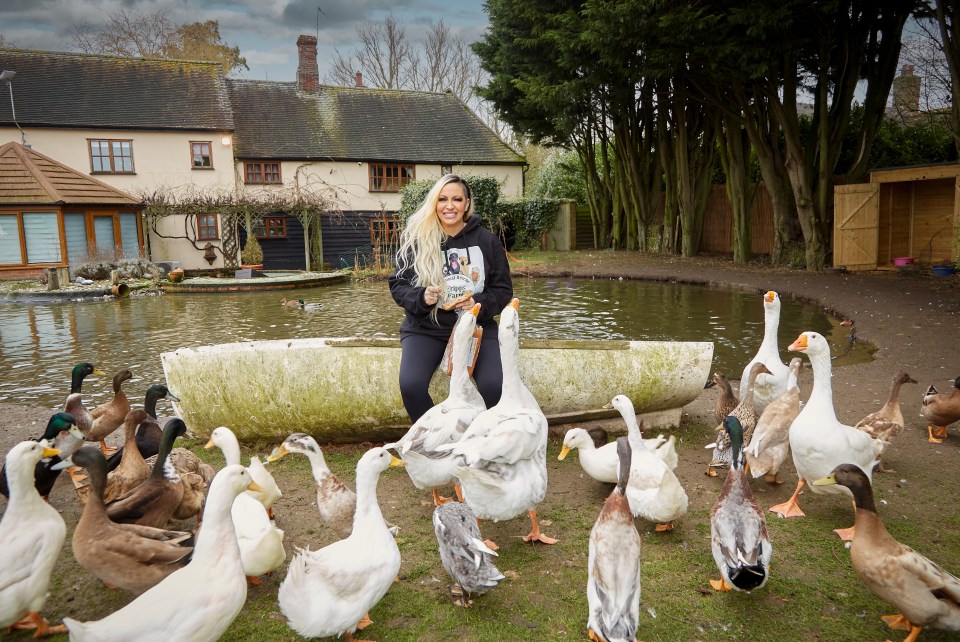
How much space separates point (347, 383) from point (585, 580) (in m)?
2.77

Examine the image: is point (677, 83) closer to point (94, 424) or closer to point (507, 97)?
point (507, 97)

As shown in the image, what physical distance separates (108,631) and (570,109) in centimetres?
2309

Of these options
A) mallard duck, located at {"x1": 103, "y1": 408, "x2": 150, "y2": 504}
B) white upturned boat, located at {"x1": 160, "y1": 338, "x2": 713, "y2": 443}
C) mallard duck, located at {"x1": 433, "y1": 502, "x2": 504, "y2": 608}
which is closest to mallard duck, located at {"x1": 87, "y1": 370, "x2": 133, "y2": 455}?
white upturned boat, located at {"x1": 160, "y1": 338, "x2": 713, "y2": 443}

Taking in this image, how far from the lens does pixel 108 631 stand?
105 inches

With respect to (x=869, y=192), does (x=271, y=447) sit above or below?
below

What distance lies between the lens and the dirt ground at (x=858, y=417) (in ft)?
15.3

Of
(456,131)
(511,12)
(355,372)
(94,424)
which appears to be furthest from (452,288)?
(456,131)

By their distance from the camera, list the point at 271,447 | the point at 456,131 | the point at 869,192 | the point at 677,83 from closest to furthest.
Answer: the point at 271,447, the point at 869,192, the point at 677,83, the point at 456,131

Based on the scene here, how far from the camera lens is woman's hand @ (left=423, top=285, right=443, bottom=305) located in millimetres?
5105

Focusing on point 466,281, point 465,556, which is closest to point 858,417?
point 466,281

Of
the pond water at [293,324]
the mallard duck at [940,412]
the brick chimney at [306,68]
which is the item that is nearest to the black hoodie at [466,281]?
the mallard duck at [940,412]

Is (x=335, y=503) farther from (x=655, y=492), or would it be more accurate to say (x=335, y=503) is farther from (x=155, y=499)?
(x=655, y=492)

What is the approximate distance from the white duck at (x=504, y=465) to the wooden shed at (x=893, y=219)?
19291 mm

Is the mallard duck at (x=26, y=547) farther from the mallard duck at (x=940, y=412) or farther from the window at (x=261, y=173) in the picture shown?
the window at (x=261, y=173)
